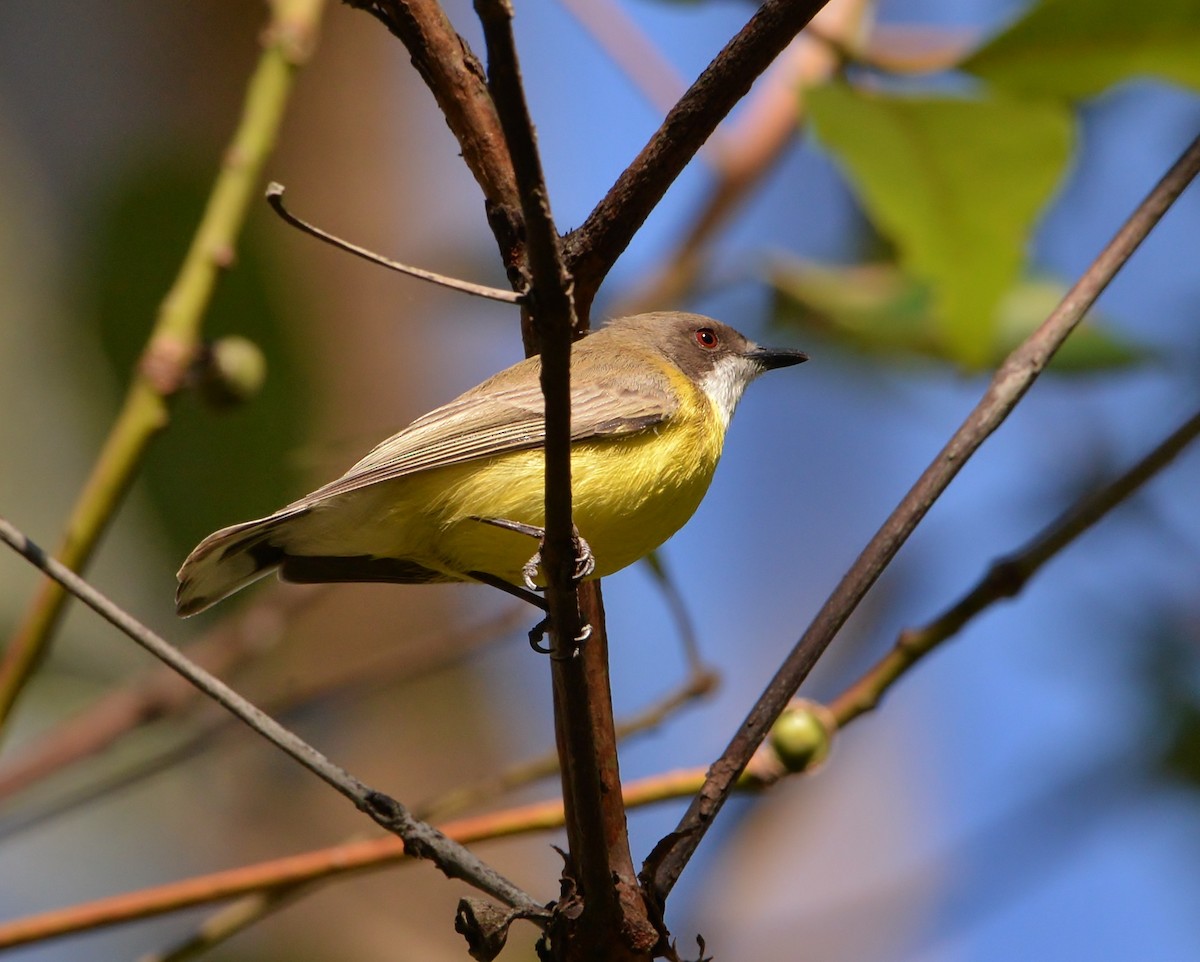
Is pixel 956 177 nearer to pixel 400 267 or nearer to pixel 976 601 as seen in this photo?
pixel 976 601

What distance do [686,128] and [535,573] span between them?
1.21 metres

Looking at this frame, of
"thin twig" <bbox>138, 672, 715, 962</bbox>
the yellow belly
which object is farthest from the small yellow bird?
"thin twig" <bbox>138, 672, 715, 962</bbox>

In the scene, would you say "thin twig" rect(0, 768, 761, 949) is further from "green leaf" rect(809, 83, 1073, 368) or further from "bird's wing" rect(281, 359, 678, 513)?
"green leaf" rect(809, 83, 1073, 368)

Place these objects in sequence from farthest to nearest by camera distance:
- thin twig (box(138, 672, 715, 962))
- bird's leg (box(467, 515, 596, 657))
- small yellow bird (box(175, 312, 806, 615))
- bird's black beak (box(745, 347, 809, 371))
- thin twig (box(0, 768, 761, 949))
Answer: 1. bird's black beak (box(745, 347, 809, 371))
2. small yellow bird (box(175, 312, 806, 615))
3. thin twig (box(138, 672, 715, 962))
4. thin twig (box(0, 768, 761, 949))
5. bird's leg (box(467, 515, 596, 657))

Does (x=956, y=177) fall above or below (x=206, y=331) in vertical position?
below

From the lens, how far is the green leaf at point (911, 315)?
461cm

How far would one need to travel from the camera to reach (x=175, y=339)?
9.02 feet

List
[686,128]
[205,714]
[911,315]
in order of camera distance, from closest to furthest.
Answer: [686,128]
[205,714]
[911,315]

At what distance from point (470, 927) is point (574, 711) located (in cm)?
35

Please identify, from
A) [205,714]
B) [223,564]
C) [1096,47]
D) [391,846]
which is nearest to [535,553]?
[223,564]

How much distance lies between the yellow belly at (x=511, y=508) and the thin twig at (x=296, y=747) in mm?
1266

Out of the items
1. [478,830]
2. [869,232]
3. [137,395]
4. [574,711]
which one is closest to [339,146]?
[869,232]

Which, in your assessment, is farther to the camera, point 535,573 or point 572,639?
point 535,573

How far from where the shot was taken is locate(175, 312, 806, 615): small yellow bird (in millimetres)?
3254
